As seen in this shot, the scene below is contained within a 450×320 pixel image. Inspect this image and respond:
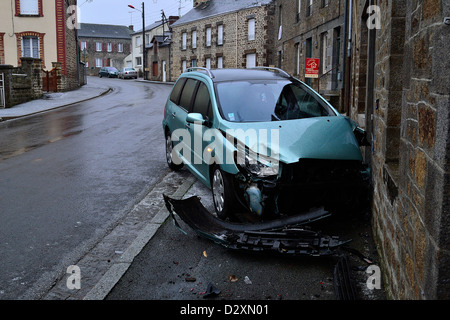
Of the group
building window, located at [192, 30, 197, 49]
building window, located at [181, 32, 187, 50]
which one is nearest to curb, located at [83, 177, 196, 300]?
building window, located at [192, 30, 197, 49]

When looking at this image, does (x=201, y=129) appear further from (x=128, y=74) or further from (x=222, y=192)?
(x=128, y=74)

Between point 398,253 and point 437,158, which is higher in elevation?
point 437,158

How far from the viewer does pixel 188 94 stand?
26.3ft

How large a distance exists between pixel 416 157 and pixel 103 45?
86629 mm

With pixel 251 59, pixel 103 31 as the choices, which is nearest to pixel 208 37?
pixel 251 59

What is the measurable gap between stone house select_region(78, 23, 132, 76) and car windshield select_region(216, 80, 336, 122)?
79.6 m

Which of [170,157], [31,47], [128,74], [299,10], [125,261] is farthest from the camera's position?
[128,74]

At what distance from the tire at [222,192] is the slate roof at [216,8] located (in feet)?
122

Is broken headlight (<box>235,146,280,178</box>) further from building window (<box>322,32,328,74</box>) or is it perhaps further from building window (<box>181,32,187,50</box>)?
building window (<box>181,32,187,50</box>)

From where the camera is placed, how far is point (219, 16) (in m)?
46.8

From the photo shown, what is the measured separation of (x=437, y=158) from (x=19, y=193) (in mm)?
6565
